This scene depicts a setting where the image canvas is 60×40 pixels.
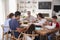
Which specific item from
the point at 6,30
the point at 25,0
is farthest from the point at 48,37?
the point at 25,0

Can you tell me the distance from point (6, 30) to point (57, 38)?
1656mm

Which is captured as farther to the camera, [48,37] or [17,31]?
[48,37]

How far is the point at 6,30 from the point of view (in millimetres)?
5141

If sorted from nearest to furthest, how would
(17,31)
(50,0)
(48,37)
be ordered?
1. (17,31)
2. (48,37)
3. (50,0)

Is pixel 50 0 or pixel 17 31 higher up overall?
pixel 50 0

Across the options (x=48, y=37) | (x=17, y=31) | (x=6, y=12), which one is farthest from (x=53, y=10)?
(x=17, y=31)

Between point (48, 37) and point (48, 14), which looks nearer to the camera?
point (48, 37)

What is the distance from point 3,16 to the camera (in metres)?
7.77

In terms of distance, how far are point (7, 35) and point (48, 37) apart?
1266 mm

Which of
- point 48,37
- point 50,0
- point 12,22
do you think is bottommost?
point 48,37

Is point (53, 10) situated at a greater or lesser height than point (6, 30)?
greater

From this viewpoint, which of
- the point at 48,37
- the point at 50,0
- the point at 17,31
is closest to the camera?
the point at 17,31

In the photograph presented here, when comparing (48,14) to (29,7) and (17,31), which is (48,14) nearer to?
(29,7)

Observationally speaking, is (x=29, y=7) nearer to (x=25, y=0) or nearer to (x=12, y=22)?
(x=25, y=0)
